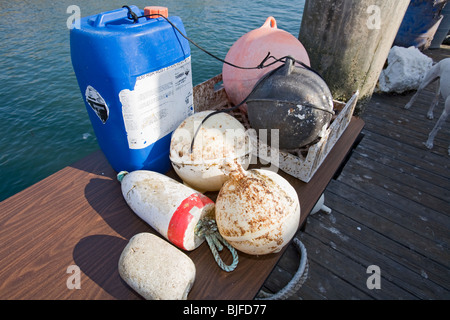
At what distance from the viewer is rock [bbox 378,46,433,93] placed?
13.8ft

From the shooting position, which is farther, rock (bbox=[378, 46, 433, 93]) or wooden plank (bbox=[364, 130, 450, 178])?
rock (bbox=[378, 46, 433, 93])

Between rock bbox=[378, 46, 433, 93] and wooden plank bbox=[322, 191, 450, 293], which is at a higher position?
rock bbox=[378, 46, 433, 93]

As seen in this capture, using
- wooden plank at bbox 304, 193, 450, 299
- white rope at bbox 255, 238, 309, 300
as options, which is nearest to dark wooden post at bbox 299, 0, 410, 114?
wooden plank at bbox 304, 193, 450, 299

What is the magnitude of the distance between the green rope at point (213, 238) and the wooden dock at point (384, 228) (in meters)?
1.07

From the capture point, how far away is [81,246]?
1330 mm

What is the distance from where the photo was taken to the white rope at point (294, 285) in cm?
196

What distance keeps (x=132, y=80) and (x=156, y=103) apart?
197mm

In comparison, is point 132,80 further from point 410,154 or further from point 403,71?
point 403,71

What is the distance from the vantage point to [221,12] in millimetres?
11656

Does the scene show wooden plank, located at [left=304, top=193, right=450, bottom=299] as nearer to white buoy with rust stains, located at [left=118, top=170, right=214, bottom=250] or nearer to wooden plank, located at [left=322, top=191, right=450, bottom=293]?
wooden plank, located at [left=322, top=191, right=450, bottom=293]

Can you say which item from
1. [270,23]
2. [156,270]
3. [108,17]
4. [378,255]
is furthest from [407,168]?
[108,17]

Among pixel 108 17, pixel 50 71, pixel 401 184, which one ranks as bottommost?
pixel 50 71

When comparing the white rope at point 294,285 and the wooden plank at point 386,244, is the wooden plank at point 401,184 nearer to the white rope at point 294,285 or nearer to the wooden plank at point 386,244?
the wooden plank at point 386,244

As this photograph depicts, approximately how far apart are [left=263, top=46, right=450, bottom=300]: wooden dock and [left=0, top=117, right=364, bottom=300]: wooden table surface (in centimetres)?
90
